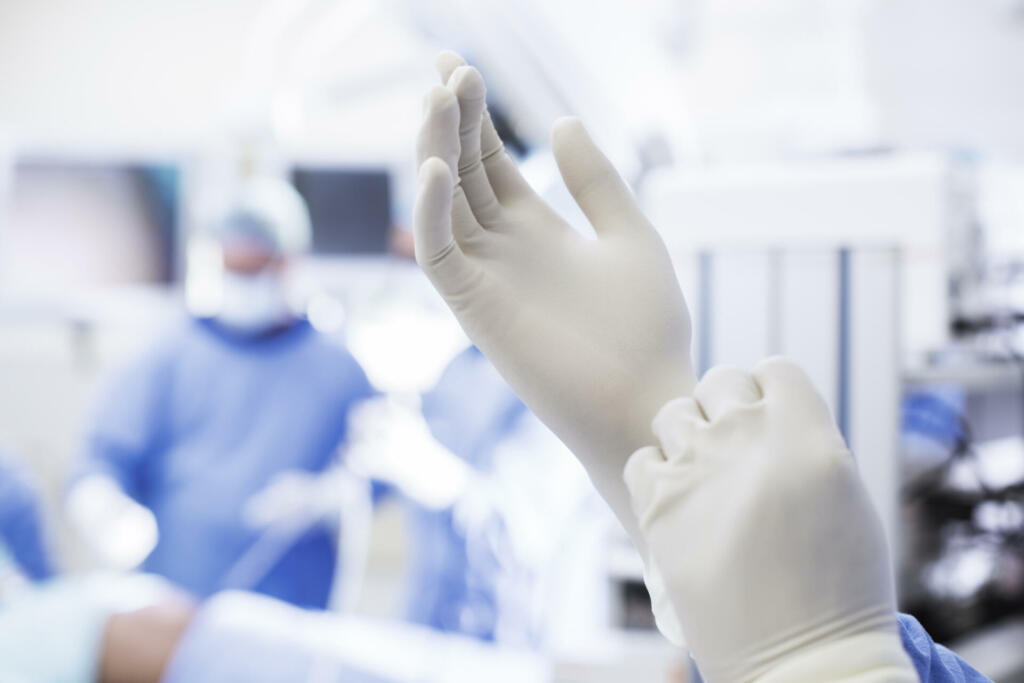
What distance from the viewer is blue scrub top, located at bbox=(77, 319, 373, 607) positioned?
2010 mm

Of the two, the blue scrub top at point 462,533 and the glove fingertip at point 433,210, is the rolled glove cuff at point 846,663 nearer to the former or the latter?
the glove fingertip at point 433,210

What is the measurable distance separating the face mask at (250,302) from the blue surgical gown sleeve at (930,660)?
189 centimetres

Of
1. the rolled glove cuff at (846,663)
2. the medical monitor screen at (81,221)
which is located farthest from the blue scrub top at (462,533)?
the medical monitor screen at (81,221)

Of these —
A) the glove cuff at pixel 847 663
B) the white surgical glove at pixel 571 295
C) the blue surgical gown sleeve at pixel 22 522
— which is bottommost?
the blue surgical gown sleeve at pixel 22 522

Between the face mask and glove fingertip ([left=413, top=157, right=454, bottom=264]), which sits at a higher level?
glove fingertip ([left=413, top=157, right=454, bottom=264])

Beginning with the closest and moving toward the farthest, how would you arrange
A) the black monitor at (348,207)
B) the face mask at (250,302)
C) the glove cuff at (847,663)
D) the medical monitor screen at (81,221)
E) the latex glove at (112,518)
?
the glove cuff at (847,663), the latex glove at (112,518), the face mask at (250,302), the medical monitor screen at (81,221), the black monitor at (348,207)

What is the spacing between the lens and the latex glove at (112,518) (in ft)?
6.57

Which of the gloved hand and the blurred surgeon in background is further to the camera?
the blurred surgeon in background

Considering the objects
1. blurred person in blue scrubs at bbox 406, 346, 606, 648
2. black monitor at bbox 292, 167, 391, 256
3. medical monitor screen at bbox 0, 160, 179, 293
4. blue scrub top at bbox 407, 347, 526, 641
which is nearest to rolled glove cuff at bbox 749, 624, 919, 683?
blurred person in blue scrubs at bbox 406, 346, 606, 648

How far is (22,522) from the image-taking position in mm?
2061

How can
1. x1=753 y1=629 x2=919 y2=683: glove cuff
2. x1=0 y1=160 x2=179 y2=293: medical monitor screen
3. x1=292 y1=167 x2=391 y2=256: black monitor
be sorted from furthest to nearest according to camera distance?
x1=292 y1=167 x2=391 y2=256: black monitor
x1=0 y1=160 x2=179 y2=293: medical monitor screen
x1=753 y1=629 x2=919 y2=683: glove cuff

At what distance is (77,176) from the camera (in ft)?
8.30

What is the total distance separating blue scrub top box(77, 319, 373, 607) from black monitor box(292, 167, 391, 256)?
66cm

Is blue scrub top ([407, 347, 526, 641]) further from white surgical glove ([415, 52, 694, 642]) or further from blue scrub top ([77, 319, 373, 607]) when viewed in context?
white surgical glove ([415, 52, 694, 642])
